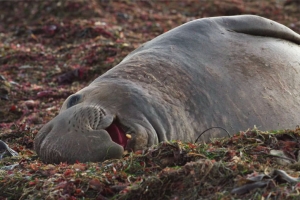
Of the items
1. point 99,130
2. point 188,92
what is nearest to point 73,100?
point 99,130

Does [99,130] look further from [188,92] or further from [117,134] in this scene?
[188,92]

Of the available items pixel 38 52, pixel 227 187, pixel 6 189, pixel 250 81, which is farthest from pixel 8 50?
pixel 227 187

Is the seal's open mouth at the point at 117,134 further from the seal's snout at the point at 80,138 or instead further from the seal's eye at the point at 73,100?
the seal's eye at the point at 73,100

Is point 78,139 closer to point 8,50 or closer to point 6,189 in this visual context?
point 6,189

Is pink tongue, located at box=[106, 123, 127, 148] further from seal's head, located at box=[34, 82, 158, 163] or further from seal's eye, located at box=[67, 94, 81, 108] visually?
seal's eye, located at box=[67, 94, 81, 108]

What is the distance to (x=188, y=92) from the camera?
5785 millimetres

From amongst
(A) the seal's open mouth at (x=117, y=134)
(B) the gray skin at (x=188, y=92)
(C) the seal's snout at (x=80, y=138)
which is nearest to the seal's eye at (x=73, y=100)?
(B) the gray skin at (x=188, y=92)

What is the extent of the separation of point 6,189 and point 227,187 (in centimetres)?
144

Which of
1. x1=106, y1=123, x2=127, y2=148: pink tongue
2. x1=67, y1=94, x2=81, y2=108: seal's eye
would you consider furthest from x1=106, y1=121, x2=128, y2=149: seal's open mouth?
x1=67, y1=94, x2=81, y2=108: seal's eye

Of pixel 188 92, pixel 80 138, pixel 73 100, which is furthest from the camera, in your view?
pixel 188 92

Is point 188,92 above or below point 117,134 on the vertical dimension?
above

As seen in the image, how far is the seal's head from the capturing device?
16.8 feet

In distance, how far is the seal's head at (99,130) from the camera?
5113 millimetres

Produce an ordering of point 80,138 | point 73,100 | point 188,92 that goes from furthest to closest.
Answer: point 188,92 < point 73,100 < point 80,138
